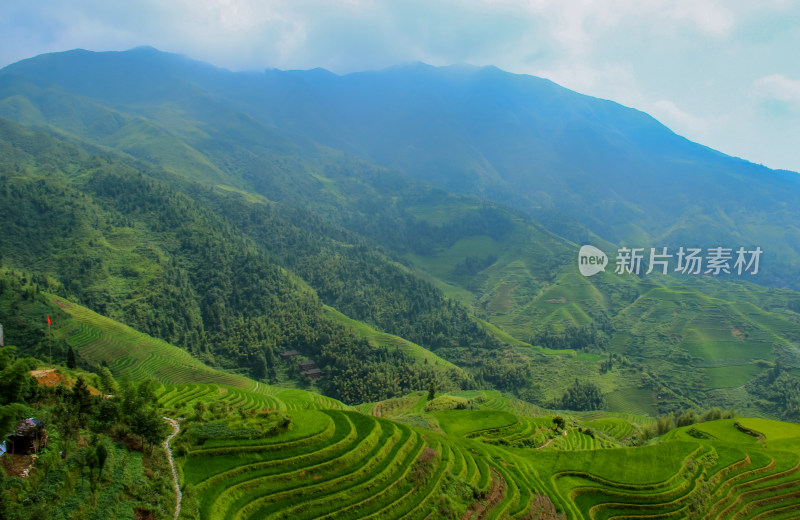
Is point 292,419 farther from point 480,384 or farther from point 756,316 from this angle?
point 756,316

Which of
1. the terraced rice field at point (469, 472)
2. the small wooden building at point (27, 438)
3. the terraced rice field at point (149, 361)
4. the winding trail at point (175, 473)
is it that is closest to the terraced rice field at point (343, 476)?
the terraced rice field at point (469, 472)

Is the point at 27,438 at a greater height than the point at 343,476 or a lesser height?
greater

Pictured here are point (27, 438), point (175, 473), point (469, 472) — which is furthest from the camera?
point (469, 472)

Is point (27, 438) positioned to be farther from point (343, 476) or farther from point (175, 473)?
point (343, 476)

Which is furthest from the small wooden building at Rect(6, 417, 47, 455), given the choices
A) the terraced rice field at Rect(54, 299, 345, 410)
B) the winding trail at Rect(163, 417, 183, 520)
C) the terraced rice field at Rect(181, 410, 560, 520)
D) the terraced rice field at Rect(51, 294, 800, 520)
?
the terraced rice field at Rect(54, 299, 345, 410)

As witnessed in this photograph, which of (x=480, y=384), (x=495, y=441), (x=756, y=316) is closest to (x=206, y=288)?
(x=480, y=384)

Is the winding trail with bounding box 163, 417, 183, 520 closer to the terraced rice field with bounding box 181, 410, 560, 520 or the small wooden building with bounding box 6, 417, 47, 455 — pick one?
the terraced rice field with bounding box 181, 410, 560, 520

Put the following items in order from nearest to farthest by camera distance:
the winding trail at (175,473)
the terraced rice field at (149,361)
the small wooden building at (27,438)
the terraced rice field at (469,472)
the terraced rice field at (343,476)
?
1. the small wooden building at (27,438)
2. the winding trail at (175,473)
3. the terraced rice field at (343,476)
4. the terraced rice field at (469,472)
5. the terraced rice field at (149,361)

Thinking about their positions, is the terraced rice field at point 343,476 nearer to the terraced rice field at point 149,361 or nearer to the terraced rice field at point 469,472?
the terraced rice field at point 469,472

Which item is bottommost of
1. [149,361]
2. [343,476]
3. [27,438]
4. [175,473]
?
[149,361]

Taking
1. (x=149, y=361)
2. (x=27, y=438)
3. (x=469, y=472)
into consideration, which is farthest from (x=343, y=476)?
(x=149, y=361)

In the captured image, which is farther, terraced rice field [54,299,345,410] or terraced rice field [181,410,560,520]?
terraced rice field [54,299,345,410]
